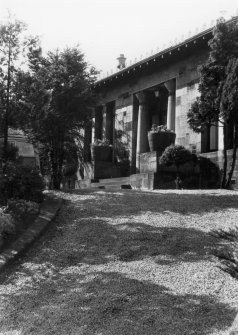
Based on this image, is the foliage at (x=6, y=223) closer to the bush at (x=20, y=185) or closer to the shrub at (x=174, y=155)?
the bush at (x=20, y=185)

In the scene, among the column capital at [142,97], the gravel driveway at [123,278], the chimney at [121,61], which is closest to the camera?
the gravel driveway at [123,278]

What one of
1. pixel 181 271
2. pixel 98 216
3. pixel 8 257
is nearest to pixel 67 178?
pixel 98 216

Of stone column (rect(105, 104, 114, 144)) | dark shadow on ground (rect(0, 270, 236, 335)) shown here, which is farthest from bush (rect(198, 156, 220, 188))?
dark shadow on ground (rect(0, 270, 236, 335))

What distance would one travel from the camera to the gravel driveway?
549cm

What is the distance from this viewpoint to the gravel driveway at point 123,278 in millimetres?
5492

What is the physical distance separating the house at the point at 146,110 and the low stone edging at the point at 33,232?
561 centimetres

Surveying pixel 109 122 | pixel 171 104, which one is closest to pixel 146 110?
pixel 171 104

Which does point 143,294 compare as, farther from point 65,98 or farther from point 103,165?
point 103,165

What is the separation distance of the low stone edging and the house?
5.61 meters

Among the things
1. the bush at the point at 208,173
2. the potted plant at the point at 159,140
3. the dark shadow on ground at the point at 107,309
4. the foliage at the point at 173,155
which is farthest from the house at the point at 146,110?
the dark shadow on ground at the point at 107,309

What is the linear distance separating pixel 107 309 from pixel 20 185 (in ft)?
21.0

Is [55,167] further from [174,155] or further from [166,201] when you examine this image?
[166,201]

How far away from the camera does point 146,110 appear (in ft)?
76.0

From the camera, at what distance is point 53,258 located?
8.12m
